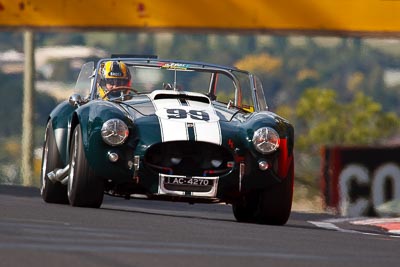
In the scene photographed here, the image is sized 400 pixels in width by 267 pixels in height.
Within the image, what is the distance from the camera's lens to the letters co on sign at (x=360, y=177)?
20438 mm

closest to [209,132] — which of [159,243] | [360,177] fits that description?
[159,243]

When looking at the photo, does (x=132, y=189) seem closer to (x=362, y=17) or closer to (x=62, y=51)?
(x=362, y=17)

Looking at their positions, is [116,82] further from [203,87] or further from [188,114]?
[188,114]

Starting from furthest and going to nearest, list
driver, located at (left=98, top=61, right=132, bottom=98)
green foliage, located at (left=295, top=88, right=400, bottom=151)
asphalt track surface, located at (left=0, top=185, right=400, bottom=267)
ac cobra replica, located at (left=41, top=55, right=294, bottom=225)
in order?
green foliage, located at (left=295, top=88, right=400, bottom=151)
driver, located at (left=98, top=61, right=132, bottom=98)
ac cobra replica, located at (left=41, top=55, right=294, bottom=225)
asphalt track surface, located at (left=0, top=185, right=400, bottom=267)

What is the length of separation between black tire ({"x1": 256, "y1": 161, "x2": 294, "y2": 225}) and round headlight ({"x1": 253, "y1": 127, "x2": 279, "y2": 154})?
1.17ft

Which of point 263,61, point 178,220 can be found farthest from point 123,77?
point 263,61

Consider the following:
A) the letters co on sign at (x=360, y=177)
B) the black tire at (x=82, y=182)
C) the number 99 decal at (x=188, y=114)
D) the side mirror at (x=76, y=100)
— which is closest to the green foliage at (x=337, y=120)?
the letters co on sign at (x=360, y=177)

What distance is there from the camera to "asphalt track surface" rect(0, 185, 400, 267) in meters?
7.70

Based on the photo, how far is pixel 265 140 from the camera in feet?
37.8

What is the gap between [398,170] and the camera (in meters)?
21.8

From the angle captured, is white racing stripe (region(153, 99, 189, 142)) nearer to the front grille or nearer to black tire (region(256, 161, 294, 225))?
the front grille

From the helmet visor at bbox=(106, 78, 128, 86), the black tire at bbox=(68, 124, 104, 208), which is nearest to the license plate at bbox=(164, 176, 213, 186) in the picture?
the black tire at bbox=(68, 124, 104, 208)

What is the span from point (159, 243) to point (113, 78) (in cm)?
439

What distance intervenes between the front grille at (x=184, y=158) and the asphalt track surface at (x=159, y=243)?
1.28ft
